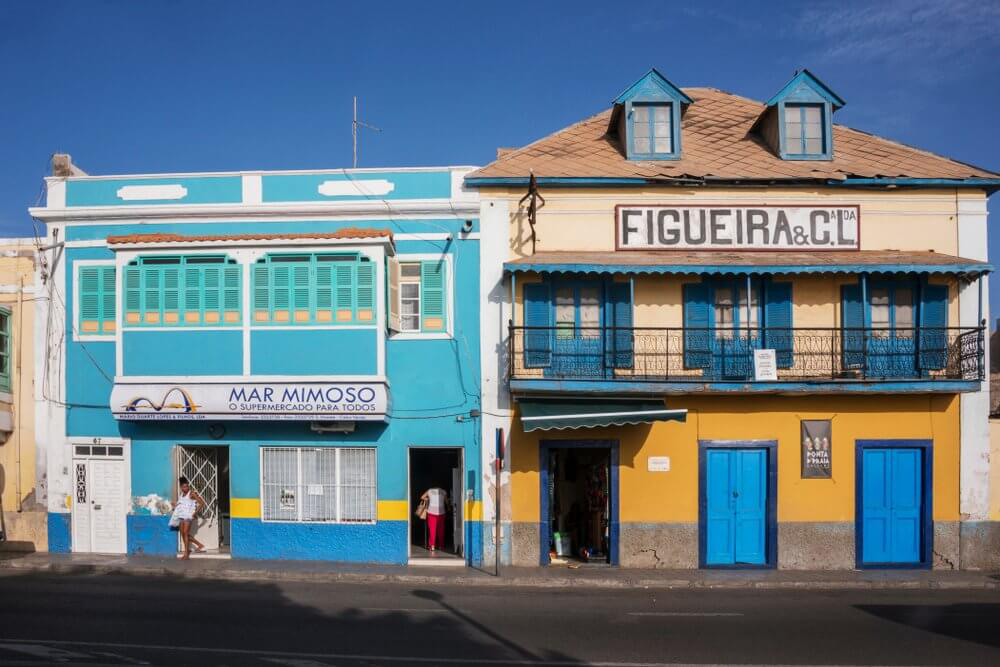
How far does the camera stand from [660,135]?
19891 mm

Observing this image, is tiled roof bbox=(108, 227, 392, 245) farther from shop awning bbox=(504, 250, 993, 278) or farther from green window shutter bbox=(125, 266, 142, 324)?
shop awning bbox=(504, 250, 993, 278)

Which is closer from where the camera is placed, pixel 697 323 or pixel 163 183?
pixel 697 323

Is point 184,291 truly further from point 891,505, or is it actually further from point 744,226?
point 891,505

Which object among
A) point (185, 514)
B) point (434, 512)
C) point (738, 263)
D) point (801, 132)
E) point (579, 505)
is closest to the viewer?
point (738, 263)

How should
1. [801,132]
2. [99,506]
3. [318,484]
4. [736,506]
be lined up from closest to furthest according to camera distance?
[736,506] < [318,484] < [99,506] < [801,132]

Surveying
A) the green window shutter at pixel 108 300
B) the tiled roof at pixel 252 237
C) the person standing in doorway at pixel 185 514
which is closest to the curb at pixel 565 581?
the person standing in doorway at pixel 185 514

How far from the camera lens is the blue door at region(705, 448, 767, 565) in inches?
722

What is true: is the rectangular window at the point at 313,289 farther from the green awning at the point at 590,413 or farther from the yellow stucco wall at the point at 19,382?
the yellow stucco wall at the point at 19,382

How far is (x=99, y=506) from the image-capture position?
1911 centimetres

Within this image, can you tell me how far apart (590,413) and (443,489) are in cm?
459

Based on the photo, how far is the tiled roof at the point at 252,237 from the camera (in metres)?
18.2

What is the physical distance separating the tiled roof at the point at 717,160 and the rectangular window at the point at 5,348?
9785 millimetres

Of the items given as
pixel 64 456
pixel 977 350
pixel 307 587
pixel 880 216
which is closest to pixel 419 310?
pixel 307 587

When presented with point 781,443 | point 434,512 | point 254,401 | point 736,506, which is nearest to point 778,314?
point 781,443
